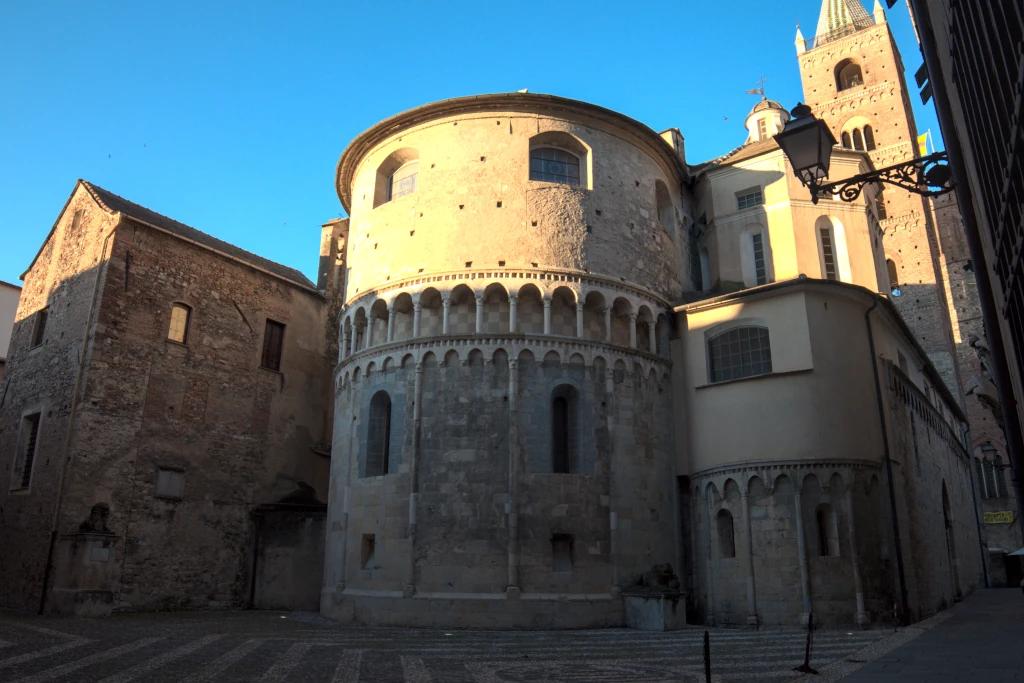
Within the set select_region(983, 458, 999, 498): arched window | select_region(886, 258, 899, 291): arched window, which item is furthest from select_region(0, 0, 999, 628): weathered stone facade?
select_region(983, 458, 999, 498): arched window

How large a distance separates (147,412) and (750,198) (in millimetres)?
18564

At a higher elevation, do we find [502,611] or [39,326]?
[39,326]

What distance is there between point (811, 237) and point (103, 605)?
21.2 m

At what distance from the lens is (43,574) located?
→ 18844mm

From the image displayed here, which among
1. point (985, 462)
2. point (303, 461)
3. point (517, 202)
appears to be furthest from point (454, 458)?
point (985, 462)

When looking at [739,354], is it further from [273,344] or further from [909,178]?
[273,344]

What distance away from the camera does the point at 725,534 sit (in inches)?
726

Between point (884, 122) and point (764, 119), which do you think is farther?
point (884, 122)

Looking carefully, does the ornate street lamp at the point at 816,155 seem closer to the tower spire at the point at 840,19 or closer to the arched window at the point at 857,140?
the arched window at the point at 857,140

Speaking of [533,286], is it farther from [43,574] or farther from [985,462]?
[985,462]

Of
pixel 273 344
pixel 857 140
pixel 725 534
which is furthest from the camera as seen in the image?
pixel 857 140

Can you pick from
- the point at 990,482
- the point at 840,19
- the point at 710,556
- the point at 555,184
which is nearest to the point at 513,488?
the point at 710,556

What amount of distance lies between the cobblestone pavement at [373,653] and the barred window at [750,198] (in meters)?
12.3

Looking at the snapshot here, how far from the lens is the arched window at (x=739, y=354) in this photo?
62.8 ft
